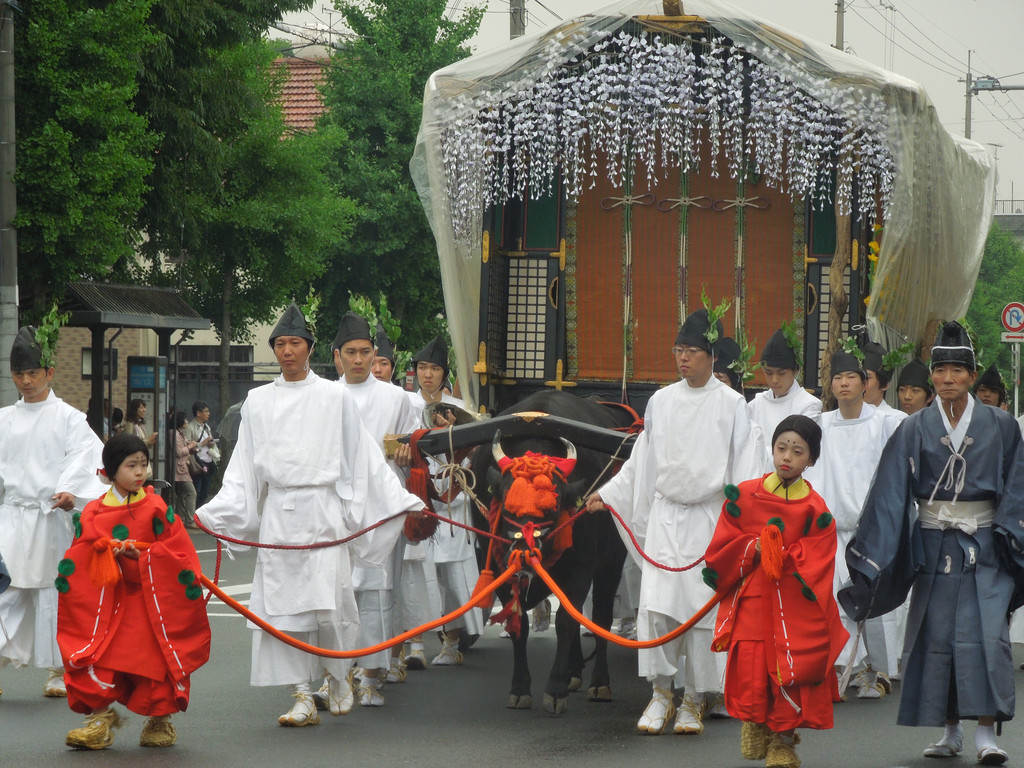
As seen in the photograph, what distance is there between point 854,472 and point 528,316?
3474 millimetres

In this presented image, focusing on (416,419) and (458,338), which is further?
(458,338)

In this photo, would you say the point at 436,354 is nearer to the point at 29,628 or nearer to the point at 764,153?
the point at 764,153

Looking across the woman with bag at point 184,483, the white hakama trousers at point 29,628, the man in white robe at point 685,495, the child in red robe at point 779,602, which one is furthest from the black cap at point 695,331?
the woman with bag at point 184,483

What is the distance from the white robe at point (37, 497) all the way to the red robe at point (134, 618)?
145 cm

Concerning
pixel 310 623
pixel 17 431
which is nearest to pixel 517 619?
pixel 310 623

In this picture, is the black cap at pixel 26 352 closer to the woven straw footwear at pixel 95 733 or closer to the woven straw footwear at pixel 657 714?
the woven straw footwear at pixel 95 733

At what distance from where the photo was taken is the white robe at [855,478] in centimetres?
863

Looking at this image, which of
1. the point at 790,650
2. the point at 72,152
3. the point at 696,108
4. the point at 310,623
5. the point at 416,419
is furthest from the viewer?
the point at 72,152

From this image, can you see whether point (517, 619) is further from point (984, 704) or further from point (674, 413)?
point (984, 704)

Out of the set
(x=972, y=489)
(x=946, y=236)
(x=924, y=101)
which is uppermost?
(x=924, y=101)

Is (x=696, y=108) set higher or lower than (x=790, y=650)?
higher

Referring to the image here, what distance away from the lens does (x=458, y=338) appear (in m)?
10.7

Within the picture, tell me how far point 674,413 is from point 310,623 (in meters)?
2.22

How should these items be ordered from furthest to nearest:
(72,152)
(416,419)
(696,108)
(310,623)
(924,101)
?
(72,152) → (696,108) → (924,101) → (416,419) → (310,623)
